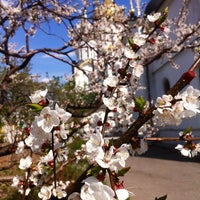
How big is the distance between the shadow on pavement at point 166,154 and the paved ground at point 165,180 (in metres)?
0.26

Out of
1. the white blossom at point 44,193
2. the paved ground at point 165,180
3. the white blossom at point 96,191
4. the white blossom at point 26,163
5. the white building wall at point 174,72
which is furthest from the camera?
the white building wall at point 174,72

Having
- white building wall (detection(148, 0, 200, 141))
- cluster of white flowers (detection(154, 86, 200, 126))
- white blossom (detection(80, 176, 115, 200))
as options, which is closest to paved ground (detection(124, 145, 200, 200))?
white building wall (detection(148, 0, 200, 141))

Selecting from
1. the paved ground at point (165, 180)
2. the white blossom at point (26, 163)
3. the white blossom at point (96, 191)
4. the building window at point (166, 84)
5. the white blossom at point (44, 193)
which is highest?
the building window at point (166, 84)

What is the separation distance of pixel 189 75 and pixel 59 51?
420cm

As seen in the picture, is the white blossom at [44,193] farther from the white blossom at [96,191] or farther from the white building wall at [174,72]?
the white building wall at [174,72]

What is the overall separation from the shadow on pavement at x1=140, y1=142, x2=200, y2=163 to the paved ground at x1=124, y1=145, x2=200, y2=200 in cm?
26

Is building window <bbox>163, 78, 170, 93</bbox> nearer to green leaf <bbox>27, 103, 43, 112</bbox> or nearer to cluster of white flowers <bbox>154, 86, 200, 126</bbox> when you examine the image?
cluster of white flowers <bbox>154, 86, 200, 126</bbox>

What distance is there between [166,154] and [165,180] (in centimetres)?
432

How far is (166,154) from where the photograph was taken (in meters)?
9.85

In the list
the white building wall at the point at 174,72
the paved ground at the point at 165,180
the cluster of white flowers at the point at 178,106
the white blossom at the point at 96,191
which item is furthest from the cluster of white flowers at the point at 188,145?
the white building wall at the point at 174,72

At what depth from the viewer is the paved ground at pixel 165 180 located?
452 centimetres

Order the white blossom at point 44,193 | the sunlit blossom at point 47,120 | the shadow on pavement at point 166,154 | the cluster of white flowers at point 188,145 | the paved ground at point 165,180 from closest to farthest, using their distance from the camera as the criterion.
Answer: the sunlit blossom at point 47,120 < the cluster of white flowers at point 188,145 < the white blossom at point 44,193 < the paved ground at point 165,180 < the shadow on pavement at point 166,154

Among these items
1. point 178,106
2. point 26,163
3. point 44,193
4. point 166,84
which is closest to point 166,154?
point 166,84

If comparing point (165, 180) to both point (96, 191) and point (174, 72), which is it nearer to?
point (96, 191)
